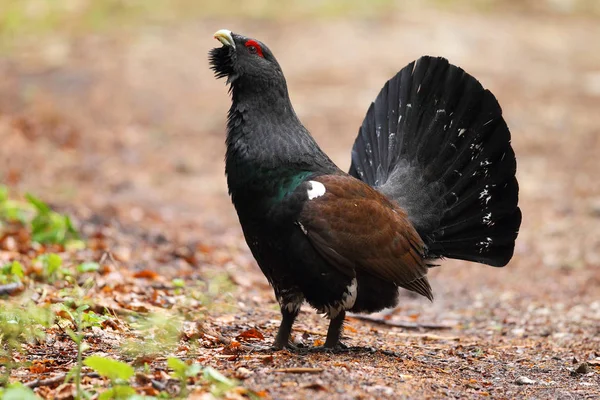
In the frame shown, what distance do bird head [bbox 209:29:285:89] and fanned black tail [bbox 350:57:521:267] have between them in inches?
60.6

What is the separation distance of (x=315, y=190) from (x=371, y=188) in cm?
74

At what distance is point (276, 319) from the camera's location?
6.99 metres

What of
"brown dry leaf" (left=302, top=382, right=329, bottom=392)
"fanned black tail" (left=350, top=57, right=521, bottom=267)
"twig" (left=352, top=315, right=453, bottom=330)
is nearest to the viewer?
"brown dry leaf" (left=302, top=382, right=329, bottom=392)

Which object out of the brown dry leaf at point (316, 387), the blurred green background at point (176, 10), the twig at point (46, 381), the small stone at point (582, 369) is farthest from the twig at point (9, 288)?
the blurred green background at point (176, 10)

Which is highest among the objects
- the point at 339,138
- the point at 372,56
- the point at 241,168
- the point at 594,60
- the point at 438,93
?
the point at 594,60

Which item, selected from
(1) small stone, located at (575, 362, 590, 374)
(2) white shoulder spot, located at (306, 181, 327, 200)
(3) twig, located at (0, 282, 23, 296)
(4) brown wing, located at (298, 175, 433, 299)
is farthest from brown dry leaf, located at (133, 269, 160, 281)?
(1) small stone, located at (575, 362, 590, 374)

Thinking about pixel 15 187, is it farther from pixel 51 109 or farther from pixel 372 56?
pixel 372 56

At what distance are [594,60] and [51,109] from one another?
53.3ft

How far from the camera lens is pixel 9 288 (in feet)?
20.5

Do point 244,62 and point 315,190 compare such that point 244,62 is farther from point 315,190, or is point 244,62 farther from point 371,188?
point 371,188

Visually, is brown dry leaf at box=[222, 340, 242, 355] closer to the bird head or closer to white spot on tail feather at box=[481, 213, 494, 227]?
the bird head

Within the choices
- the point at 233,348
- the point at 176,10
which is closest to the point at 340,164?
the point at 233,348

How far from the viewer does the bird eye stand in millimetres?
5711

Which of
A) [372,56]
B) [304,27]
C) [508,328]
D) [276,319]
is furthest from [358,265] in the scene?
[304,27]
